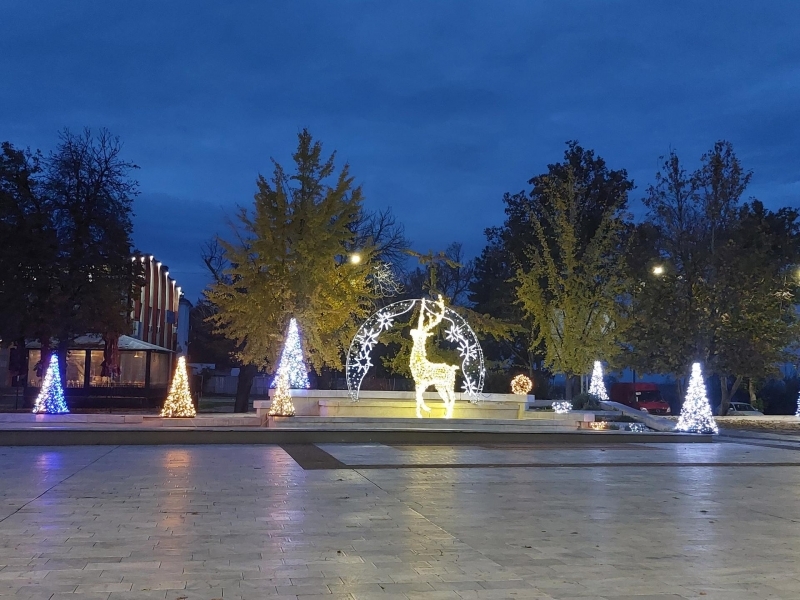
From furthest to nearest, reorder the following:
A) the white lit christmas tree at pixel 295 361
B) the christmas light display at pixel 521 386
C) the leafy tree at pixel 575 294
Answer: the leafy tree at pixel 575 294 < the christmas light display at pixel 521 386 < the white lit christmas tree at pixel 295 361

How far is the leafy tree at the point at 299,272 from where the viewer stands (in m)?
26.8

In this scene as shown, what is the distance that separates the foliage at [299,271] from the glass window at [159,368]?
16963 mm

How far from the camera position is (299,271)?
88.0 ft

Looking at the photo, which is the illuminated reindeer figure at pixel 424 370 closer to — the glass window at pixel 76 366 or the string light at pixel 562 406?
the string light at pixel 562 406

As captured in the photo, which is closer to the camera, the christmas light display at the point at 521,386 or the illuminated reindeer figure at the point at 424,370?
the illuminated reindeer figure at the point at 424,370

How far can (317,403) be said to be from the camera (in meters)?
22.7

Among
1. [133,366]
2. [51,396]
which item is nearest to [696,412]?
[51,396]

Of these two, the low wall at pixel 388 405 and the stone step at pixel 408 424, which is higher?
the low wall at pixel 388 405

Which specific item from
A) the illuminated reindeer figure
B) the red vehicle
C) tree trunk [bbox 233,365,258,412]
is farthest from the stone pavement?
the red vehicle

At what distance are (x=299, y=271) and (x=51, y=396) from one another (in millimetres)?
8418

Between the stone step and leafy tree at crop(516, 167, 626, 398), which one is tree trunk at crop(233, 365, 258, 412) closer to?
the stone step

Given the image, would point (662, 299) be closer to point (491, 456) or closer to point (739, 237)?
point (739, 237)

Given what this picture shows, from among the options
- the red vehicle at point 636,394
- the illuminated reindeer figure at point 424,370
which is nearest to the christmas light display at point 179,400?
the illuminated reindeer figure at point 424,370

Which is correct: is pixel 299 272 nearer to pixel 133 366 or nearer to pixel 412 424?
pixel 412 424
